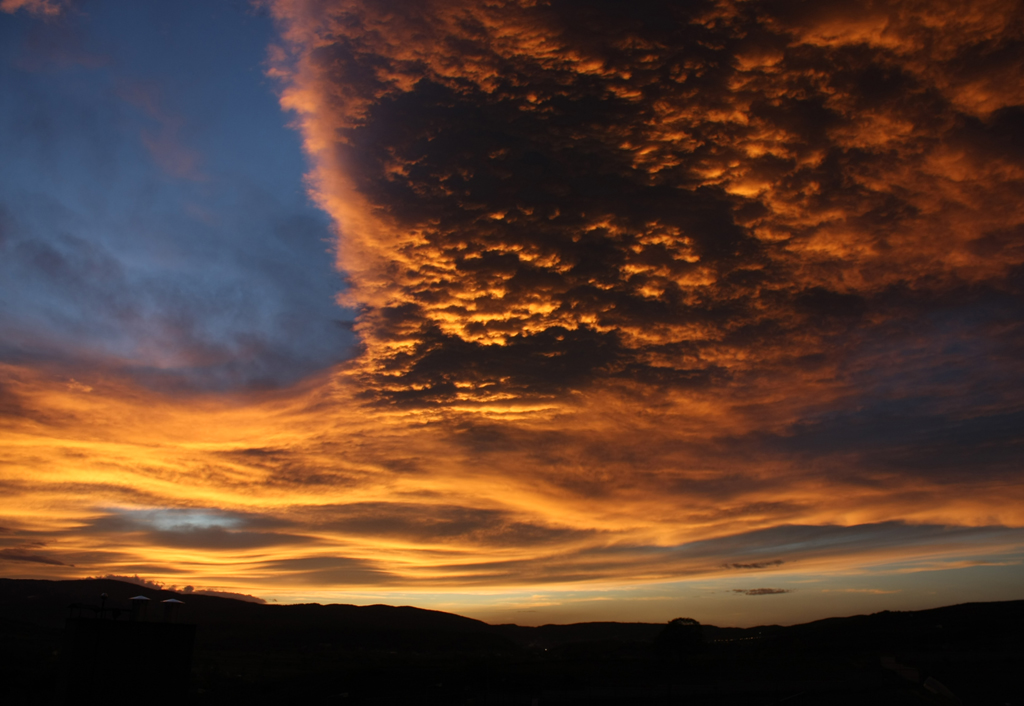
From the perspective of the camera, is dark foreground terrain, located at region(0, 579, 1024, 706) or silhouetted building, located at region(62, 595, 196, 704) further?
dark foreground terrain, located at region(0, 579, 1024, 706)

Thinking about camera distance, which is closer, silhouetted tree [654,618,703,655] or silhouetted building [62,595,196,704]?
silhouetted building [62,595,196,704]

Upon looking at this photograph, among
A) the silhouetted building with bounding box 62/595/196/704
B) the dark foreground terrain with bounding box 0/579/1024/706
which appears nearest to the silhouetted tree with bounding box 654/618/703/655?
the dark foreground terrain with bounding box 0/579/1024/706

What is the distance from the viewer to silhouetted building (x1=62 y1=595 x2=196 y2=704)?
28.5 m

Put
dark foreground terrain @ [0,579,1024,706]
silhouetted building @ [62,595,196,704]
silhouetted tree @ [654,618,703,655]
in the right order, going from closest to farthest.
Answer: silhouetted building @ [62,595,196,704]
dark foreground terrain @ [0,579,1024,706]
silhouetted tree @ [654,618,703,655]

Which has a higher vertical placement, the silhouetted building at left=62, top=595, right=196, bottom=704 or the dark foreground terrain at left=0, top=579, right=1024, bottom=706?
the silhouetted building at left=62, top=595, right=196, bottom=704

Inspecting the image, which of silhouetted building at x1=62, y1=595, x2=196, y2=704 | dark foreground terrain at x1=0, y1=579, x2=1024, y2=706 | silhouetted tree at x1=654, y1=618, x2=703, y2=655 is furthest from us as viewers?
silhouetted tree at x1=654, y1=618, x2=703, y2=655

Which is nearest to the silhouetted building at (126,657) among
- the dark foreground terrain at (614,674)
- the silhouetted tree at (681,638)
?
the dark foreground terrain at (614,674)

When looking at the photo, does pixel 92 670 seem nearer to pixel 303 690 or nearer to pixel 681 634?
pixel 303 690

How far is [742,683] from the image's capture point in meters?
57.9

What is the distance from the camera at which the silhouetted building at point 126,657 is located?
28469 millimetres

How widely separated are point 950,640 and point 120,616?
13444 centimetres

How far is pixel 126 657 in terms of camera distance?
29688mm

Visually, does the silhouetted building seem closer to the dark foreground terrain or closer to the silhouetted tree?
the dark foreground terrain

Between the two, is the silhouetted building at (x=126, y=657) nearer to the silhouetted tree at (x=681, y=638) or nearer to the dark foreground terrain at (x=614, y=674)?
the dark foreground terrain at (x=614, y=674)
